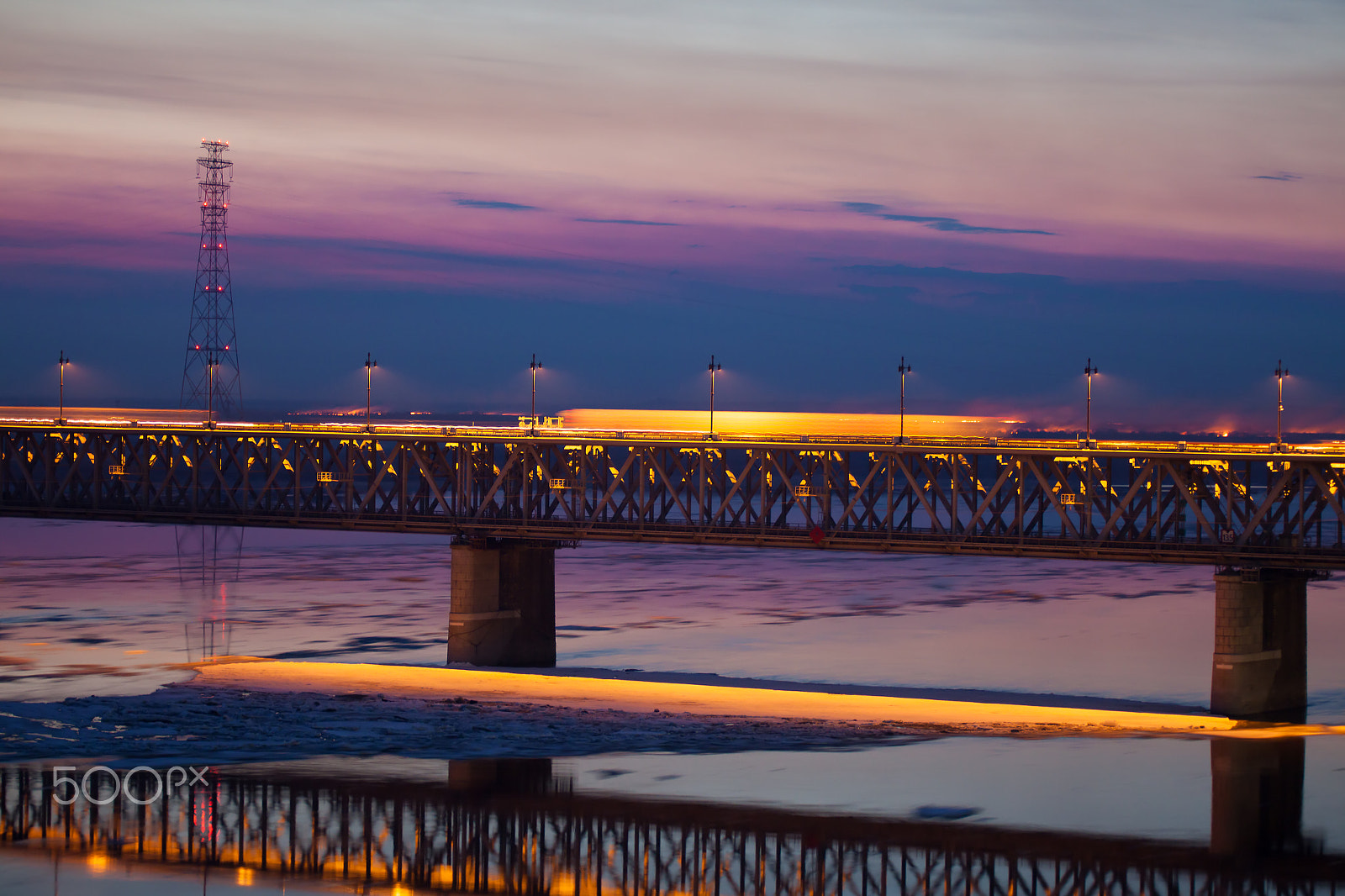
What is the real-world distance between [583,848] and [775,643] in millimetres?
45748

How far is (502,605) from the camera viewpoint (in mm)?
71500

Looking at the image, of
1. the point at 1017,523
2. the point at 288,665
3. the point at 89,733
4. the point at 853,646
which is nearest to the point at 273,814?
the point at 89,733

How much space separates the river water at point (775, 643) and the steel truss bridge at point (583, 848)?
1120 millimetres

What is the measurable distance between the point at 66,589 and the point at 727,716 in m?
70.0

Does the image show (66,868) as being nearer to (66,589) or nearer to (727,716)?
(727,716)

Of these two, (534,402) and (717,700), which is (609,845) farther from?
(534,402)

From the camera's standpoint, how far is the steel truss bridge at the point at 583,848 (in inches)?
1447

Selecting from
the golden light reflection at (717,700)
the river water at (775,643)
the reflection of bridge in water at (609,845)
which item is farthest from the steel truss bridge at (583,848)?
the golden light reflection at (717,700)

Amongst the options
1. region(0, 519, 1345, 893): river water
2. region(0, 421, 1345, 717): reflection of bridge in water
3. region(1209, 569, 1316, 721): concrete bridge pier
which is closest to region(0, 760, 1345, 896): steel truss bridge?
region(0, 519, 1345, 893): river water

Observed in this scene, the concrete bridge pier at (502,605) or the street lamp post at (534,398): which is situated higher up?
the street lamp post at (534,398)

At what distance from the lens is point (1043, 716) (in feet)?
190

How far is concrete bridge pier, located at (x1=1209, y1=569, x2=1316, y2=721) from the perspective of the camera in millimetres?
57625

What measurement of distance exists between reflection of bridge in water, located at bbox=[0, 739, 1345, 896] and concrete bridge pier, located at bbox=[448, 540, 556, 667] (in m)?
24.8

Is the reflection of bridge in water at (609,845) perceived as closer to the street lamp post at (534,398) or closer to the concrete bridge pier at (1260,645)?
the concrete bridge pier at (1260,645)
